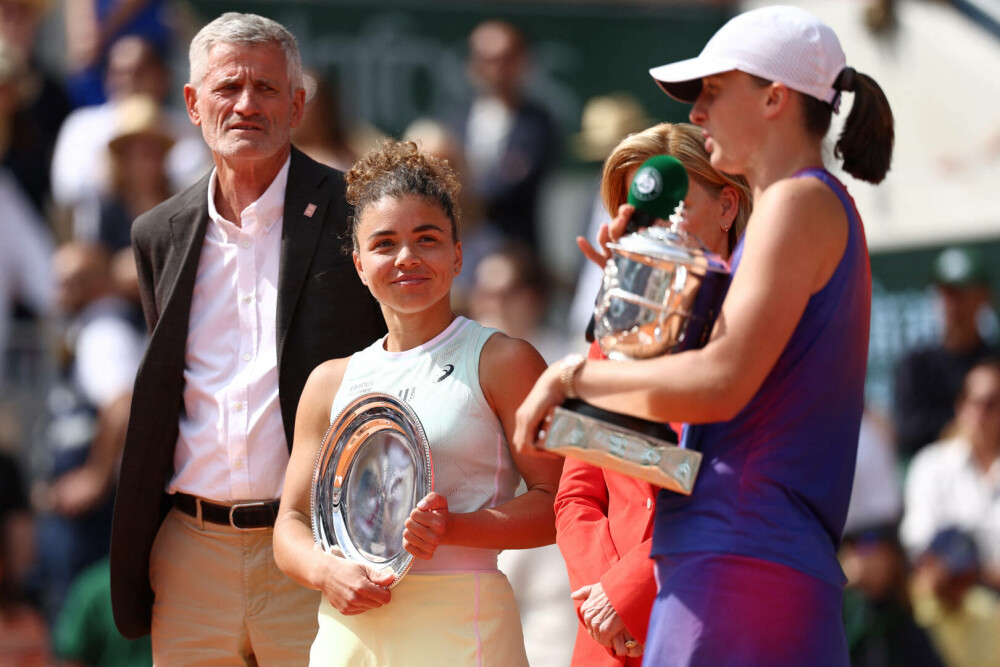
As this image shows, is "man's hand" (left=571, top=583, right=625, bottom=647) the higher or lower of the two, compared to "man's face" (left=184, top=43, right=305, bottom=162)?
lower

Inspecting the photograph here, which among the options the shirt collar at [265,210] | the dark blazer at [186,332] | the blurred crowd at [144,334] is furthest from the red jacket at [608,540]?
the blurred crowd at [144,334]

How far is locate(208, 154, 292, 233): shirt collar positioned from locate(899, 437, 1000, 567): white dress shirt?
191 inches

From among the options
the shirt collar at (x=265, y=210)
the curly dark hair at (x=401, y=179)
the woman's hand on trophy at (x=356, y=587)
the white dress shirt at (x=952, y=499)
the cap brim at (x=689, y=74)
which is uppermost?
the cap brim at (x=689, y=74)

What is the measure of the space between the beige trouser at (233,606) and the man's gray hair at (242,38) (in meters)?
1.25

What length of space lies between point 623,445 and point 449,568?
776mm

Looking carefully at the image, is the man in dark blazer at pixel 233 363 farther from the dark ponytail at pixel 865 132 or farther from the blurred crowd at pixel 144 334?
the blurred crowd at pixel 144 334

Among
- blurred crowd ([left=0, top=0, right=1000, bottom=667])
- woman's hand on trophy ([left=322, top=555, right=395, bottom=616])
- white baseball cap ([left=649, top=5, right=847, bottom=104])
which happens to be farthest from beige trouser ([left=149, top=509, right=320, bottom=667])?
blurred crowd ([left=0, top=0, right=1000, bottom=667])

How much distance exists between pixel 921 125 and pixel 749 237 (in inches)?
288

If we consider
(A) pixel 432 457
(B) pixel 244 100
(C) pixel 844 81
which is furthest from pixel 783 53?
(B) pixel 244 100

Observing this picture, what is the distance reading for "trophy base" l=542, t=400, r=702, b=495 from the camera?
8.28 ft

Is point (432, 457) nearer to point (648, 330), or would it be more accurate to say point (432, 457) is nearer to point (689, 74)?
point (648, 330)

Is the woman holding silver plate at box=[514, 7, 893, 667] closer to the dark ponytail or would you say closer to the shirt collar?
the dark ponytail

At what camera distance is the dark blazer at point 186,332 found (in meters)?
3.71

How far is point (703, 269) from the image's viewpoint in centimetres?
256
